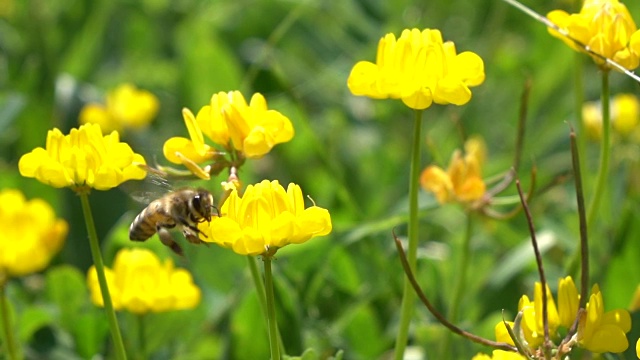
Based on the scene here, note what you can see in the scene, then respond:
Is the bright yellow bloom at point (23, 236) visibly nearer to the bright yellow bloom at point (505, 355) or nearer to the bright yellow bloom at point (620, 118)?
the bright yellow bloom at point (505, 355)

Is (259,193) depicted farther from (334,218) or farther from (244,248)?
(334,218)

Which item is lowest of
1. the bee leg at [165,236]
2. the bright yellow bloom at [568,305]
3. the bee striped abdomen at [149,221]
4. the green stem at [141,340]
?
the green stem at [141,340]

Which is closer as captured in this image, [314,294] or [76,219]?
[314,294]

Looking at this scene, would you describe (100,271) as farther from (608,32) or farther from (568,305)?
(608,32)

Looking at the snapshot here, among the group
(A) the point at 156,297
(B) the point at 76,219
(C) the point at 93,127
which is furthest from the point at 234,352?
(B) the point at 76,219

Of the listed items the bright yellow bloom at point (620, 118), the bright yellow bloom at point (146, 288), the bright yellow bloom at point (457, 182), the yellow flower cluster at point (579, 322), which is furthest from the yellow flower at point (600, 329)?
the bright yellow bloom at point (620, 118)

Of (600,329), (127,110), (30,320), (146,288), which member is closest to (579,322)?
(600,329)
